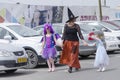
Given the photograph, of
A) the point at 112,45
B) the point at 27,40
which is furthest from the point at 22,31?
the point at 112,45

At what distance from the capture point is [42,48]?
1426 centimetres

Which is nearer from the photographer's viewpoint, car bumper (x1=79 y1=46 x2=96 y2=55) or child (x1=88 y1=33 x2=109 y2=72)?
child (x1=88 y1=33 x2=109 y2=72)

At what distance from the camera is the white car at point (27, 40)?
48.7ft

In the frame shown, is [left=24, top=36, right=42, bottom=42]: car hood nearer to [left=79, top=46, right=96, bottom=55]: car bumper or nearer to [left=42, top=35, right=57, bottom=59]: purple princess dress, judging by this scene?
[left=42, top=35, right=57, bottom=59]: purple princess dress

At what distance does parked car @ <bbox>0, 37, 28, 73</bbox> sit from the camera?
42.2ft

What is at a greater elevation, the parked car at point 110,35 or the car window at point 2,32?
the car window at point 2,32

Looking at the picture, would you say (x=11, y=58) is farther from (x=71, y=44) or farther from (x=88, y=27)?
(x=88, y=27)

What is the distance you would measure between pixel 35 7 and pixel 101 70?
13.5 m

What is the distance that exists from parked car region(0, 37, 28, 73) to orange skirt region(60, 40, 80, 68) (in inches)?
48.6

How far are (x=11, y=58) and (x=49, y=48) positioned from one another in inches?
63.4

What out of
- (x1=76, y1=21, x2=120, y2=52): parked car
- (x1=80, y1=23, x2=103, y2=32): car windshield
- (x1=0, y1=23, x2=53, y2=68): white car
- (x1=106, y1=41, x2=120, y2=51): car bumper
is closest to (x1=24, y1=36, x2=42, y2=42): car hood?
(x1=0, y1=23, x2=53, y2=68): white car

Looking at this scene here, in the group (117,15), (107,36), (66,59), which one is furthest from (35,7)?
(66,59)

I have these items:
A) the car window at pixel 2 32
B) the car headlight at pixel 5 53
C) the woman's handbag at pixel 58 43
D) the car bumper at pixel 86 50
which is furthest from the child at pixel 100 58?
the car window at pixel 2 32

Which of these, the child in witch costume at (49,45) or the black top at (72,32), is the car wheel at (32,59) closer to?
the child in witch costume at (49,45)
